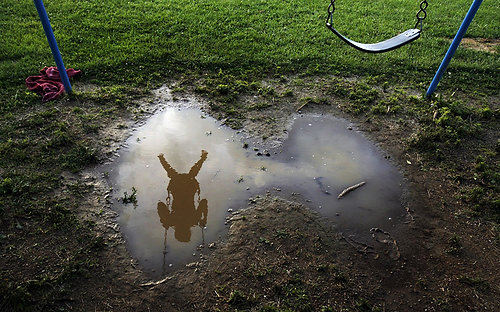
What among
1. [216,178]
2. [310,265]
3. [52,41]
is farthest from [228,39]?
[310,265]

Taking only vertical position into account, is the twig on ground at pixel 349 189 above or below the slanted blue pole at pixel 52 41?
below

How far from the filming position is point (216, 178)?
5.00 meters

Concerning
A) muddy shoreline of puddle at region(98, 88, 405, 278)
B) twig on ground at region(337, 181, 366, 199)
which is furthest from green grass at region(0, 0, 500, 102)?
twig on ground at region(337, 181, 366, 199)

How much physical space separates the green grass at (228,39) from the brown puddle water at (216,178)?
6.18 ft

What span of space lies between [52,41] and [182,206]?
3657 mm

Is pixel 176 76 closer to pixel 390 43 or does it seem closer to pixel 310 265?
pixel 390 43

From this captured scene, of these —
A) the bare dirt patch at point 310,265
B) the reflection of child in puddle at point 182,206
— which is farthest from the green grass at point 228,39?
the bare dirt patch at point 310,265

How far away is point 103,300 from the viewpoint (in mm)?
3549

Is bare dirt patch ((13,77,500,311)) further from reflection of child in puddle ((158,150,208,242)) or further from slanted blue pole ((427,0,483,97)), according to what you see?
slanted blue pole ((427,0,483,97))

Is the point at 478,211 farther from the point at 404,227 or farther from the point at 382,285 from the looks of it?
the point at 382,285

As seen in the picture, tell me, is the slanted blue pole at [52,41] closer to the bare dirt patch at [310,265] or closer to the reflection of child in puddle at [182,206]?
the bare dirt patch at [310,265]

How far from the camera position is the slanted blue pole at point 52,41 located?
5.51 meters

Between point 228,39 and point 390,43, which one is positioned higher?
point 390,43

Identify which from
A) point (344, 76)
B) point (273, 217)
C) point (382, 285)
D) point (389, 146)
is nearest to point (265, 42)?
Answer: point (344, 76)
